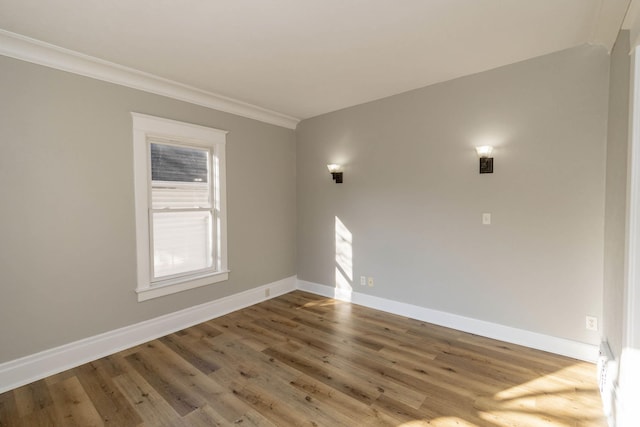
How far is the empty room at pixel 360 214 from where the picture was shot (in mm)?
2014

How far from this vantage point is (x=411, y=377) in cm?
239

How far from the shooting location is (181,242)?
3.45 m

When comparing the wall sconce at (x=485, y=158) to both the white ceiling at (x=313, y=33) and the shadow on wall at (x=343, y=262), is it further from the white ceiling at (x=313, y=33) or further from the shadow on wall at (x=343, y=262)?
the shadow on wall at (x=343, y=262)

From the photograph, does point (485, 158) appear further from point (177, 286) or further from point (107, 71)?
point (107, 71)

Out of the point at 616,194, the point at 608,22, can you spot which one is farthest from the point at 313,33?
the point at 616,194

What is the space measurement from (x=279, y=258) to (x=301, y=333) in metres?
1.53

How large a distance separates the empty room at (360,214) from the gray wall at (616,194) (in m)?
0.04

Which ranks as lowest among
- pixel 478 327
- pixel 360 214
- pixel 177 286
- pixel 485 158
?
pixel 478 327

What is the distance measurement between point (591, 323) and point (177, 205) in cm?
425

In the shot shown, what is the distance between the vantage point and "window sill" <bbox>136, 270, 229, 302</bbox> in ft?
10.0

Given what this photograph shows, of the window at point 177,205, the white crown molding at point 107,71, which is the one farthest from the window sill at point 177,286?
the white crown molding at point 107,71

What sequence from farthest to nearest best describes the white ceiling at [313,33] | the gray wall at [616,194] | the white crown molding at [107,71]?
the white crown molding at [107,71]
the white ceiling at [313,33]
the gray wall at [616,194]

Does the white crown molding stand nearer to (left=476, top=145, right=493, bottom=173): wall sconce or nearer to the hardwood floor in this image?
the hardwood floor

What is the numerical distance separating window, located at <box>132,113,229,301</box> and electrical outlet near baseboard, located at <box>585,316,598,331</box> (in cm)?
377
